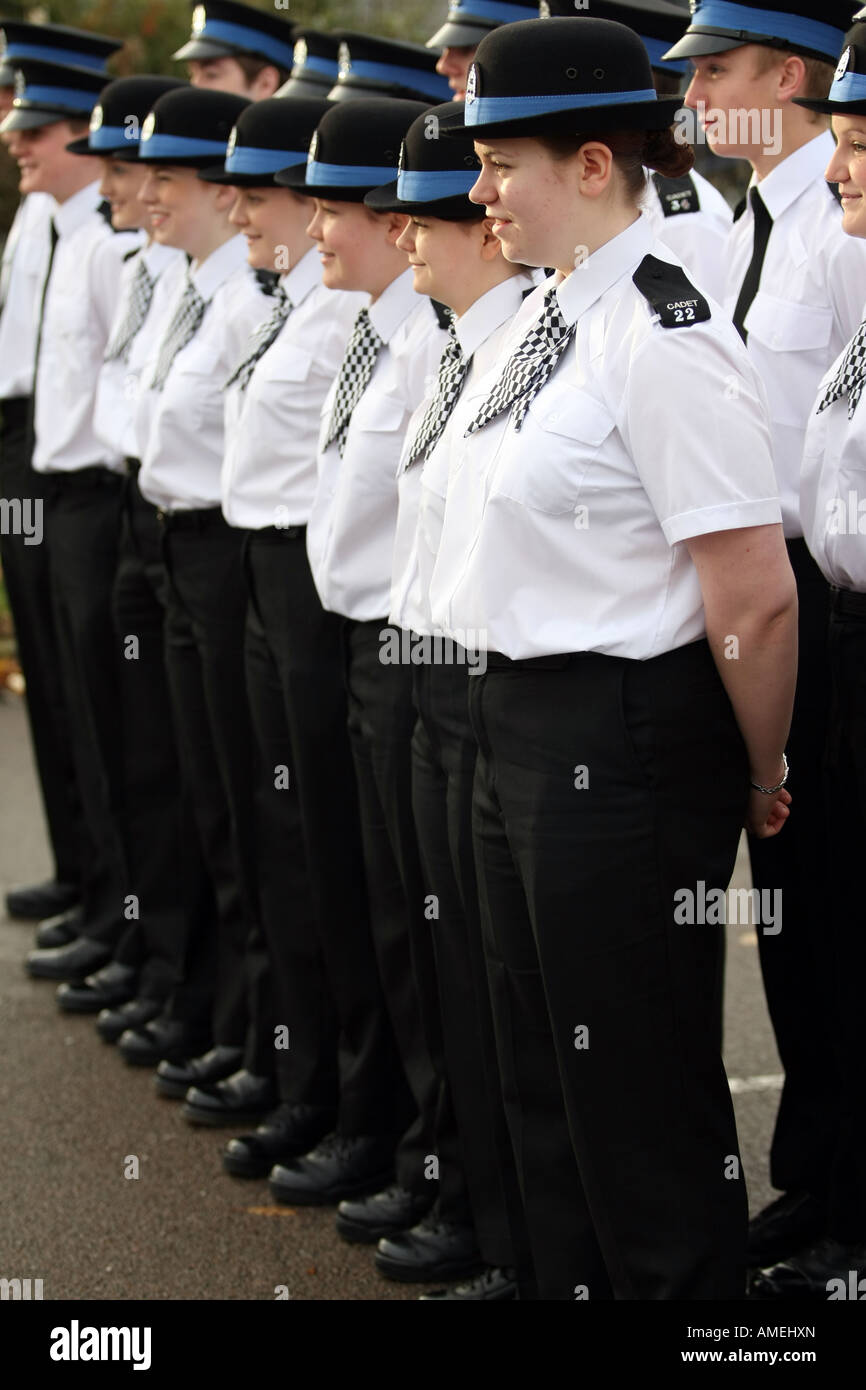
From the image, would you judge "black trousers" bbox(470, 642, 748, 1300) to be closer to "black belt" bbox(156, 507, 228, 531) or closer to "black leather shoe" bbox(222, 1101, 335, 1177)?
"black leather shoe" bbox(222, 1101, 335, 1177)

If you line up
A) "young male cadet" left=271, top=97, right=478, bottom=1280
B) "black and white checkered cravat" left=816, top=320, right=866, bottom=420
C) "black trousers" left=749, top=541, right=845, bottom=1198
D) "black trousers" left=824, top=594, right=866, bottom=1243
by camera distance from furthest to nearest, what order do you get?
1. "young male cadet" left=271, top=97, right=478, bottom=1280
2. "black trousers" left=749, top=541, right=845, bottom=1198
3. "black trousers" left=824, top=594, right=866, bottom=1243
4. "black and white checkered cravat" left=816, top=320, right=866, bottom=420

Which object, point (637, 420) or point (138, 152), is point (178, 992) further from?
point (637, 420)

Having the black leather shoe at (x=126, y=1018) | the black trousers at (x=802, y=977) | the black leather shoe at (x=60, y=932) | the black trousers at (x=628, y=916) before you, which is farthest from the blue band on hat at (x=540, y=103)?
the black leather shoe at (x=60, y=932)

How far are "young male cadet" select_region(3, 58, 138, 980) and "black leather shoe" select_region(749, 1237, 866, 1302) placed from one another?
240cm

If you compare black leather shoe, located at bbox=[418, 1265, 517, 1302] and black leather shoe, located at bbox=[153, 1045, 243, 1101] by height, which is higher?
black leather shoe, located at bbox=[418, 1265, 517, 1302]

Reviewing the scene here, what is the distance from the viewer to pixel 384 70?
4.52 m

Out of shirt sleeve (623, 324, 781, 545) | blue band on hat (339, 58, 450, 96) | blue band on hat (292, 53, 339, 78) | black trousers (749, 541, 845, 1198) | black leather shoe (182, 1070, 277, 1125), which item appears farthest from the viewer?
blue band on hat (292, 53, 339, 78)

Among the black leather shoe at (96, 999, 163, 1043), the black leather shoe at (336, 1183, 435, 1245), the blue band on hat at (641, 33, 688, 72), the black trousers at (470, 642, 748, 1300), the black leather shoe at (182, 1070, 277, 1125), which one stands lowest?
the black leather shoe at (96, 999, 163, 1043)

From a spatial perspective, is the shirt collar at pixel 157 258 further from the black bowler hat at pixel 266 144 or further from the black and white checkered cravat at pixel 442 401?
the black and white checkered cravat at pixel 442 401

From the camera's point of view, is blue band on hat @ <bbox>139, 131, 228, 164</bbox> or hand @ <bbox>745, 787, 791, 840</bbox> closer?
hand @ <bbox>745, 787, 791, 840</bbox>

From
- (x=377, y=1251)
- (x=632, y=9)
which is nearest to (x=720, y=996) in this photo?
(x=377, y=1251)

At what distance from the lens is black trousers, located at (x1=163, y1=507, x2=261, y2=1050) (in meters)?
4.58

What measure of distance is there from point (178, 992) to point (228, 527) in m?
1.30

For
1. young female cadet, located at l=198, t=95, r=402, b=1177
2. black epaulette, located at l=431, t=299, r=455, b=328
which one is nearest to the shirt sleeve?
black epaulette, located at l=431, t=299, r=455, b=328
